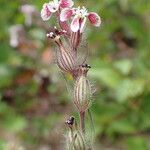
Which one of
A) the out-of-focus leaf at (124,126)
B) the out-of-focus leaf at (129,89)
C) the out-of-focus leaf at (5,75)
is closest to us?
the out-of-focus leaf at (129,89)

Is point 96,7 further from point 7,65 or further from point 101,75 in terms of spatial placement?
point 7,65

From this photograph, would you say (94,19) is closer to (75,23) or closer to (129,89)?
(75,23)

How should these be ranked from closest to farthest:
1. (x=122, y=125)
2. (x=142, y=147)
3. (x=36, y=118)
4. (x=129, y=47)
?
(x=142, y=147)
(x=122, y=125)
(x=36, y=118)
(x=129, y=47)

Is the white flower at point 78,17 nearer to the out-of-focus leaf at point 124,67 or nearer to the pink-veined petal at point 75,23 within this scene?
the pink-veined petal at point 75,23

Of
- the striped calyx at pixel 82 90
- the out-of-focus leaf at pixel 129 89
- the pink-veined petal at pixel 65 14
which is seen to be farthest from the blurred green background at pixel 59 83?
the pink-veined petal at pixel 65 14

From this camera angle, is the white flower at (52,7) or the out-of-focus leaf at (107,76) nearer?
the white flower at (52,7)

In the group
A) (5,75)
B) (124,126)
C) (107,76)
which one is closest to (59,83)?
(5,75)

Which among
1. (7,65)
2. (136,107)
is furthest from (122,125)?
(7,65)
